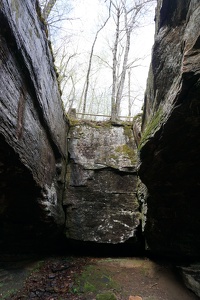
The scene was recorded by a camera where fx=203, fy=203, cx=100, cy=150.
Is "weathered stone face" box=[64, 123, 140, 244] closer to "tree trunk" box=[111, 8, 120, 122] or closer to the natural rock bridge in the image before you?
the natural rock bridge

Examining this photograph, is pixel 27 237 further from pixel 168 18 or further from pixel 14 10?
pixel 168 18

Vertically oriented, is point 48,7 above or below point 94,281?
above

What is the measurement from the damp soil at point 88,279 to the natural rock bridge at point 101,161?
380mm

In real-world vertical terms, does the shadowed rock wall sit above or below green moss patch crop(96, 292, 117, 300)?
above

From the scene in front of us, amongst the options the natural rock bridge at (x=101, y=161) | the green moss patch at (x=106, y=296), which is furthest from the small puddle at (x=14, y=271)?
the green moss patch at (x=106, y=296)

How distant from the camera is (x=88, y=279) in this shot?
150 inches

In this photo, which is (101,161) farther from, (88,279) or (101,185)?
(88,279)

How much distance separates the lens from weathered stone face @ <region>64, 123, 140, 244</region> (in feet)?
15.0

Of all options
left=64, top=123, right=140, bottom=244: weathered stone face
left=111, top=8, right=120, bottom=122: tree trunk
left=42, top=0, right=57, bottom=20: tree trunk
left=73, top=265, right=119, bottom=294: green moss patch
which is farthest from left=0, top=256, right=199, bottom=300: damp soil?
left=42, top=0, right=57, bottom=20: tree trunk

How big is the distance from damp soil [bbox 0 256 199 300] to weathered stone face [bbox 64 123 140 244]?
0.54 meters

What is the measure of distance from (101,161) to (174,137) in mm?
3200

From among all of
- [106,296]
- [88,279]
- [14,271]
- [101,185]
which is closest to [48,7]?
[101,185]

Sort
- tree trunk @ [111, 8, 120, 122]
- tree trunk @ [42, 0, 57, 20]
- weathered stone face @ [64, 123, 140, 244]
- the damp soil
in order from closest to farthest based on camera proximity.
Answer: the damp soil, weathered stone face @ [64, 123, 140, 244], tree trunk @ [42, 0, 57, 20], tree trunk @ [111, 8, 120, 122]

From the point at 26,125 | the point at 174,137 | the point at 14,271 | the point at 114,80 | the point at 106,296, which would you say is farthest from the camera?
the point at 114,80
